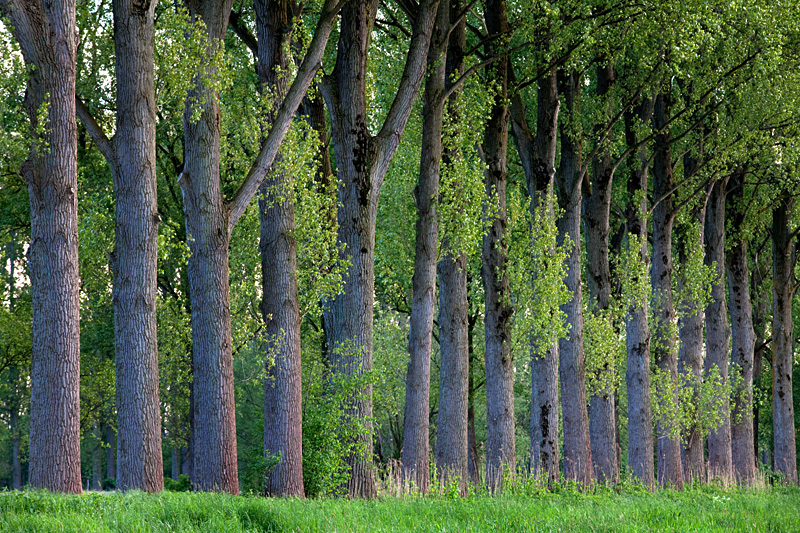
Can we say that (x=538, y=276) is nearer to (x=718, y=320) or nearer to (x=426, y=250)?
(x=426, y=250)

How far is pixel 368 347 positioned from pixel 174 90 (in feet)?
17.3

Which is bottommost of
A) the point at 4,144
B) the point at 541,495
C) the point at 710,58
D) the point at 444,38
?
the point at 541,495

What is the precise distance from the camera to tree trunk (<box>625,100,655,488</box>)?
842 inches

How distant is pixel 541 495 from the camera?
1421 centimetres

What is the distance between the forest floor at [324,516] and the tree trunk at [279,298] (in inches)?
88.1

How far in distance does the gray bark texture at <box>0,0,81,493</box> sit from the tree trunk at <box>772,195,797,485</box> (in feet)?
86.7

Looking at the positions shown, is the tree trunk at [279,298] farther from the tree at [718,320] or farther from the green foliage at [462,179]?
the tree at [718,320]

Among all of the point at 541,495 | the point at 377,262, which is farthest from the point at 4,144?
the point at 377,262

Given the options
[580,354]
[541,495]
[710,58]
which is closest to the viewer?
[541,495]

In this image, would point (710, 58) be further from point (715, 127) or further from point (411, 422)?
point (411, 422)

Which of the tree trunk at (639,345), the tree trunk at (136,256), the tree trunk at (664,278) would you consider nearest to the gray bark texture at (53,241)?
the tree trunk at (136,256)

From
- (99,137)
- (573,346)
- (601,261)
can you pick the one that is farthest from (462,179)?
(99,137)

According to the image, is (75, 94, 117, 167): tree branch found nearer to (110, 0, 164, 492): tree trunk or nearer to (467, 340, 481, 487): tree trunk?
(110, 0, 164, 492): tree trunk

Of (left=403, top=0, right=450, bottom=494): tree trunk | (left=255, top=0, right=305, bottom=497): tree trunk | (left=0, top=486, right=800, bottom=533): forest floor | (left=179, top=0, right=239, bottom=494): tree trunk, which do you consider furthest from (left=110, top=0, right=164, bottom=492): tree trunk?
(left=403, top=0, right=450, bottom=494): tree trunk
